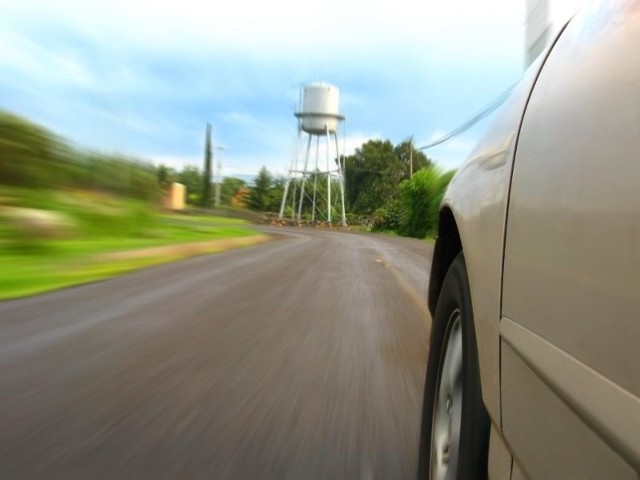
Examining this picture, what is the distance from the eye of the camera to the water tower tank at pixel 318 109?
7244 centimetres

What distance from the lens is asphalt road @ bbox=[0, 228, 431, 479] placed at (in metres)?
3.44

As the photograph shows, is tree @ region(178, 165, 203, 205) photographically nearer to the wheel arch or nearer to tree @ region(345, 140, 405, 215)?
tree @ region(345, 140, 405, 215)

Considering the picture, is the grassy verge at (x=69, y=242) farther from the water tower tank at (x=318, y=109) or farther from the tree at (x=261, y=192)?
the tree at (x=261, y=192)

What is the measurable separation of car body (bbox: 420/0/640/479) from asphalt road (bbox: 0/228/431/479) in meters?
1.40

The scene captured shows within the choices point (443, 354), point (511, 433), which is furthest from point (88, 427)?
point (511, 433)

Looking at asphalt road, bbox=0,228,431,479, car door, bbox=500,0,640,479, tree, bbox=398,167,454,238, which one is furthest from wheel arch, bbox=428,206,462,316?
tree, bbox=398,167,454,238

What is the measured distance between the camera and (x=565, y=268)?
1557mm

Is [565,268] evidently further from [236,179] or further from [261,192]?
[236,179]

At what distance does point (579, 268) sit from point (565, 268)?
0.27 ft

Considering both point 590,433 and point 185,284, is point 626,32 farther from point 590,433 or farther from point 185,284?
point 185,284

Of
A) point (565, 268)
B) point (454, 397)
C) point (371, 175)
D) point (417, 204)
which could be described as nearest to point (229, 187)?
point (371, 175)

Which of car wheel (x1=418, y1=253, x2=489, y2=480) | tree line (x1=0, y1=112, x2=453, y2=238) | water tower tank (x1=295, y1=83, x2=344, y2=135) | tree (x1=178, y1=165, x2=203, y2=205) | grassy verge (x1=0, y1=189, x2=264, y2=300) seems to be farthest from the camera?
tree (x1=178, y1=165, x2=203, y2=205)

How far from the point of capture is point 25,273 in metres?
11.0

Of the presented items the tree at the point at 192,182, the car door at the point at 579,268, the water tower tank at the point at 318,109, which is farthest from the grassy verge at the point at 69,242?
the tree at the point at 192,182
